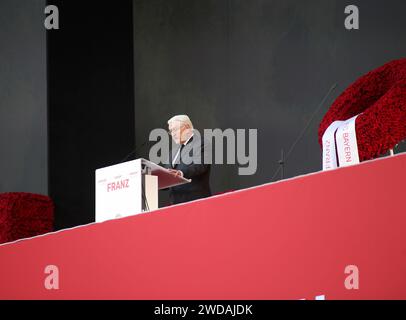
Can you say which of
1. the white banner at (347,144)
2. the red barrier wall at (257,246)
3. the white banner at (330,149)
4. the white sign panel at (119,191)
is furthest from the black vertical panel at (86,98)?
the white banner at (347,144)

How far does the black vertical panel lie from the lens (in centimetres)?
635

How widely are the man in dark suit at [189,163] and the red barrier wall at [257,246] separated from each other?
118 cm

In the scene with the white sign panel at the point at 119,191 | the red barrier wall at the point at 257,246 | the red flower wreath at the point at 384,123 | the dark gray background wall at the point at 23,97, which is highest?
the dark gray background wall at the point at 23,97

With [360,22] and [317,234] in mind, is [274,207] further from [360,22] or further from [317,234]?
[360,22]

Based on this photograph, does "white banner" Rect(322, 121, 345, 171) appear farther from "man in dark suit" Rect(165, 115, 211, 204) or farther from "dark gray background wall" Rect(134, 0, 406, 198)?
"dark gray background wall" Rect(134, 0, 406, 198)

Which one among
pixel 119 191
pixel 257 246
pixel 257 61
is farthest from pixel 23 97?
pixel 257 246

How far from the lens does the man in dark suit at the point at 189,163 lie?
14.8 feet

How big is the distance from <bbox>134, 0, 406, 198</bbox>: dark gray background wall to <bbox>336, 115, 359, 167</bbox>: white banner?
254 centimetres

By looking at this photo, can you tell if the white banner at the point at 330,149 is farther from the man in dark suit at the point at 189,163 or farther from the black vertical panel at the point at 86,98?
the black vertical panel at the point at 86,98

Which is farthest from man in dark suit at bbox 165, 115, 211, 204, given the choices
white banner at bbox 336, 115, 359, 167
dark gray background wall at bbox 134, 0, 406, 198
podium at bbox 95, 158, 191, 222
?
dark gray background wall at bbox 134, 0, 406, 198

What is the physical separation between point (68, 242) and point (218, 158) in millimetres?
3246

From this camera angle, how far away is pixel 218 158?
6.59 metres

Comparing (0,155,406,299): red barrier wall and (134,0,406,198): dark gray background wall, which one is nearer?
(0,155,406,299): red barrier wall

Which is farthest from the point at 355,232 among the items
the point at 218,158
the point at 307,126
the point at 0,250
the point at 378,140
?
the point at 218,158
